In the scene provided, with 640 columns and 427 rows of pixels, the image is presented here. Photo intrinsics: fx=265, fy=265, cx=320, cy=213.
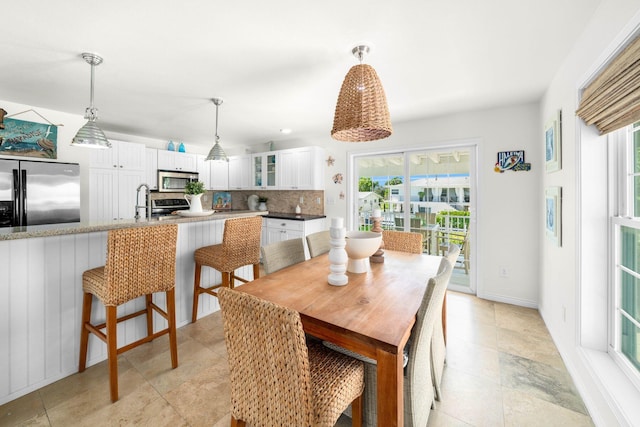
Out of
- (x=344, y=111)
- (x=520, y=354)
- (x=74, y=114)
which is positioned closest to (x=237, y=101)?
(x=344, y=111)

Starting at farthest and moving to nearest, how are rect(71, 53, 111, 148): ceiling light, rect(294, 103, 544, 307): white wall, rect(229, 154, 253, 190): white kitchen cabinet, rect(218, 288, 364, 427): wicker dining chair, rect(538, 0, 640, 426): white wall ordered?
rect(229, 154, 253, 190): white kitchen cabinet < rect(294, 103, 544, 307): white wall < rect(71, 53, 111, 148): ceiling light < rect(538, 0, 640, 426): white wall < rect(218, 288, 364, 427): wicker dining chair

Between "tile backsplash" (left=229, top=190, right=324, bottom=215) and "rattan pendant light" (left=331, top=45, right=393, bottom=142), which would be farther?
"tile backsplash" (left=229, top=190, right=324, bottom=215)

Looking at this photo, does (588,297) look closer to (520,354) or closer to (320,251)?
(520,354)

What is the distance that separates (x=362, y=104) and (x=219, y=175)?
440cm

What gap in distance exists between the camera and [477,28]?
1659 millimetres

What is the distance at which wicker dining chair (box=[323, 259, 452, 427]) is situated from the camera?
1118 mm

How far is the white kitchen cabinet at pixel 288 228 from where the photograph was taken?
4.21m

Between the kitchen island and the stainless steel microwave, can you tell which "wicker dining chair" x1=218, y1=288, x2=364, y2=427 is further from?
the stainless steel microwave

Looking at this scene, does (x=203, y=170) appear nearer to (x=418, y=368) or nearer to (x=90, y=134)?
(x=90, y=134)

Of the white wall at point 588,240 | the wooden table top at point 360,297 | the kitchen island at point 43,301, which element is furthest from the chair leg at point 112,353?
the white wall at point 588,240

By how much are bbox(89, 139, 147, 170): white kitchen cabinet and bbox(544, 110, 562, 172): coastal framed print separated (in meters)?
5.00

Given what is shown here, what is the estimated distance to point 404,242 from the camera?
2.56 m

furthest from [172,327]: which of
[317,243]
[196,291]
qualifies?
[317,243]

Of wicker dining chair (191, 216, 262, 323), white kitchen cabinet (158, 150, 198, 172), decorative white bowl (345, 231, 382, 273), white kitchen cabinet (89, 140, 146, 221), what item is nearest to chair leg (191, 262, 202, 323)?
wicker dining chair (191, 216, 262, 323)
